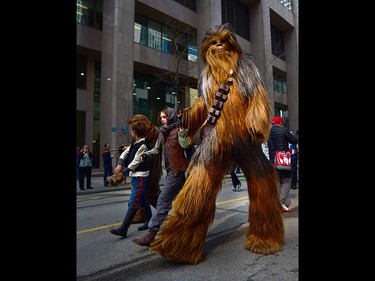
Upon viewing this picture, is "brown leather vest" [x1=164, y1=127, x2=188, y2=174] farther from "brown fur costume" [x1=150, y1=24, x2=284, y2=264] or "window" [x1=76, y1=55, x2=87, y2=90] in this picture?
"window" [x1=76, y1=55, x2=87, y2=90]

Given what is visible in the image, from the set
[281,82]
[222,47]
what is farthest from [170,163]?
[281,82]

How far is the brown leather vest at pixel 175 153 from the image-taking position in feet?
8.55

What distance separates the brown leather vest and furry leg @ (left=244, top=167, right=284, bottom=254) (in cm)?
69

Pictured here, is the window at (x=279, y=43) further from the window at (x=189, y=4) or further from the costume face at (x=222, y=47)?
the window at (x=189, y=4)

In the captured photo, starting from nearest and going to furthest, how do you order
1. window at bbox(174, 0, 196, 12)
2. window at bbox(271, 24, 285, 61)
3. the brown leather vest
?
window at bbox(271, 24, 285, 61) → the brown leather vest → window at bbox(174, 0, 196, 12)

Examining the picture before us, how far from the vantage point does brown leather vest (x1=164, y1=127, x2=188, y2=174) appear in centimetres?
261

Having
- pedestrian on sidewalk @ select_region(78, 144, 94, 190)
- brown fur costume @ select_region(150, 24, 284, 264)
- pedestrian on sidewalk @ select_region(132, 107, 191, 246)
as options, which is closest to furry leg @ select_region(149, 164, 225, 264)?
brown fur costume @ select_region(150, 24, 284, 264)

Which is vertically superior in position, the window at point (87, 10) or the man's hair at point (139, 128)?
the window at point (87, 10)

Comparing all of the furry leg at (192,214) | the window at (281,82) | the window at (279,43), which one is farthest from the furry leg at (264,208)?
the window at (279,43)

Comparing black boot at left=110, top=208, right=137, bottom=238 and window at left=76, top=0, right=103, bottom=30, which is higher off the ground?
window at left=76, top=0, right=103, bottom=30

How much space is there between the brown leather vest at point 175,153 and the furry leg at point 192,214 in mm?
590
